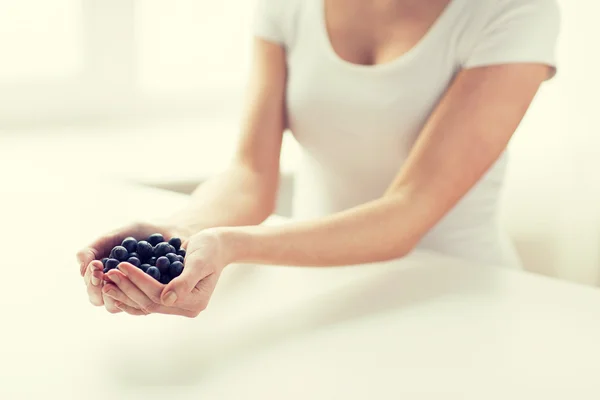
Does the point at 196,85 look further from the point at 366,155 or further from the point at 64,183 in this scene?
the point at 366,155

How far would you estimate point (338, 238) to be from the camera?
1218mm

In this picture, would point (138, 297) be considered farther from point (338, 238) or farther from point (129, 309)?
point (338, 238)

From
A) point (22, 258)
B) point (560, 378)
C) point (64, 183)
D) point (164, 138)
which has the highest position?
point (560, 378)

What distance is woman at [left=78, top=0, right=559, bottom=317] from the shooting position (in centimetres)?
124

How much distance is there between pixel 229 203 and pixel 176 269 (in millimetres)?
421

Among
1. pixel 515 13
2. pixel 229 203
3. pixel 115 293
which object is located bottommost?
pixel 229 203

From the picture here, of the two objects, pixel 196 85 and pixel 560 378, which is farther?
pixel 196 85

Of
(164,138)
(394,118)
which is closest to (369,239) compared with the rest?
(394,118)

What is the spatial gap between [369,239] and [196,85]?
160 centimetres

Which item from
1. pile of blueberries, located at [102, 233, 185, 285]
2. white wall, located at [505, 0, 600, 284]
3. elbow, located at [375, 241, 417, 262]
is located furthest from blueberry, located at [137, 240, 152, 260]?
white wall, located at [505, 0, 600, 284]

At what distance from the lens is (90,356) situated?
94 centimetres

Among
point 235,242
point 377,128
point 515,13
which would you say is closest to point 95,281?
point 235,242

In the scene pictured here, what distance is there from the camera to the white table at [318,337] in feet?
2.88

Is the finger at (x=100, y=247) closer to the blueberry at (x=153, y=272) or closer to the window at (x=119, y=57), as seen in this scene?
the blueberry at (x=153, y=272)
